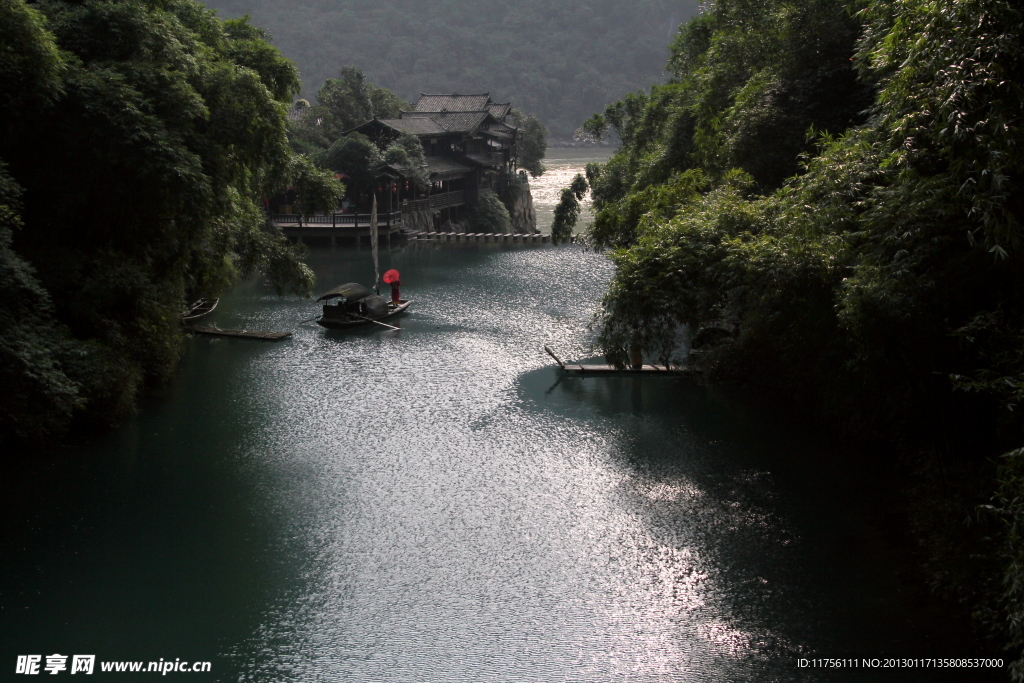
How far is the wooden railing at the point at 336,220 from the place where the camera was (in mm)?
42250

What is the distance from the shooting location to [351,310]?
26.1 m

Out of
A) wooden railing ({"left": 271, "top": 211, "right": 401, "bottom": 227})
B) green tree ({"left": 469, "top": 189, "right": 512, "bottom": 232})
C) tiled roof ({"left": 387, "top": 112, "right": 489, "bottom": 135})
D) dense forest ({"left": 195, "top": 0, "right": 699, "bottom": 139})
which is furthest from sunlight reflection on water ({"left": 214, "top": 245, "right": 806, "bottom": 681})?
dense forest ({"left": 195, "top": 0, "right": 699, "bottom": 139})

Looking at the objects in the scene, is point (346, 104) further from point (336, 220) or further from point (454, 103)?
point (336, 220)

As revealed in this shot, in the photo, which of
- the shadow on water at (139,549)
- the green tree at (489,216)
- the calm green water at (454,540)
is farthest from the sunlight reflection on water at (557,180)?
the shadow on water at (139,549)

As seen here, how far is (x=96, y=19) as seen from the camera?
16812 mm

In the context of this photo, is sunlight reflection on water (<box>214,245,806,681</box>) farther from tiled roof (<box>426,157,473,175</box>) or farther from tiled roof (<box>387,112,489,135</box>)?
tiled roof (<box>387,112,489,135</box>)

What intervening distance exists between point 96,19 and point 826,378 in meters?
15.1

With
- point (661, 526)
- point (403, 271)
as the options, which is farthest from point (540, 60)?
point (661, 526)

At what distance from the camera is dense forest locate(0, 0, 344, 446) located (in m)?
14.1

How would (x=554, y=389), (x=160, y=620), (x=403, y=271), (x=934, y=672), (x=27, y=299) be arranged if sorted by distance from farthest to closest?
(x=403, y=271) → (x=554, y=389) → (x=27, y=299) → (x=160, y=620) → (x=934, y=672)

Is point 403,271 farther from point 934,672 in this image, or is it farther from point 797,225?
point 934,672

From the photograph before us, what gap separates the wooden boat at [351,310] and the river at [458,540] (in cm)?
499

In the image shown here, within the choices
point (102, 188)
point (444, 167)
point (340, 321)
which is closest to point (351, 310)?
point (340, 321)

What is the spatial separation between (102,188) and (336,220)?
86.4ft
